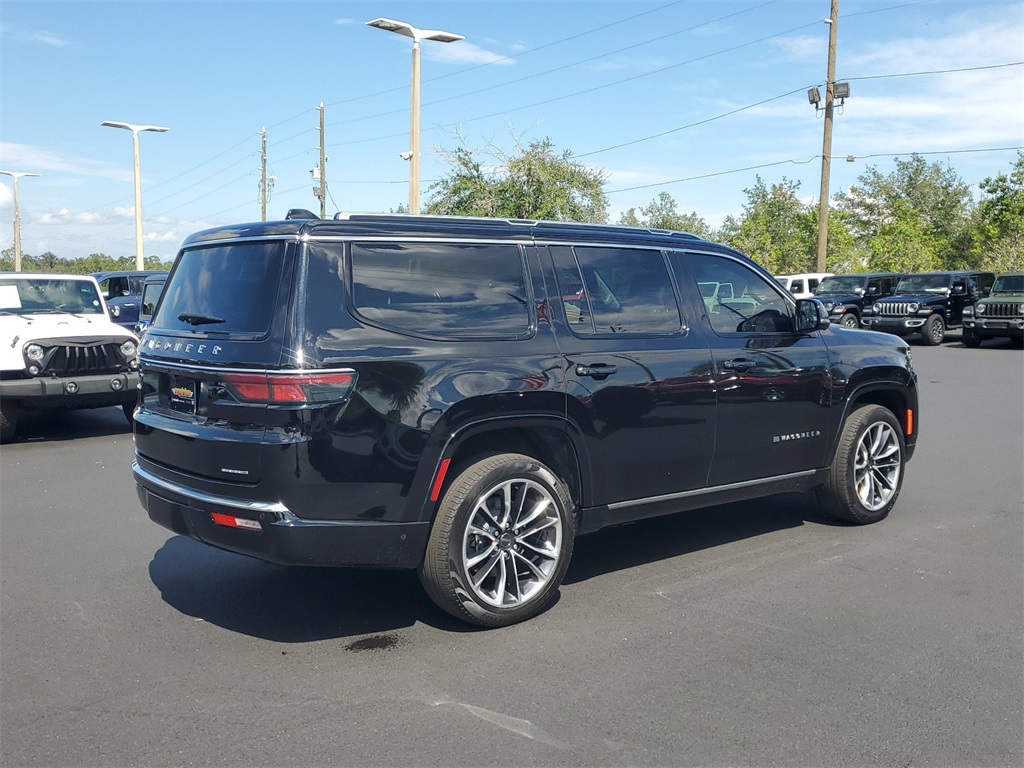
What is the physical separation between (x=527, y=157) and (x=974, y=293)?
1313 centimetres

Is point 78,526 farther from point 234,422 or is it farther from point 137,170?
point 137,170

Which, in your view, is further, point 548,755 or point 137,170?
point 137,170

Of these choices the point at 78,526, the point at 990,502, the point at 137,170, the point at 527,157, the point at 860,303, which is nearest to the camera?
the point at 78,526

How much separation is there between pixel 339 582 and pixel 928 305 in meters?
23.7

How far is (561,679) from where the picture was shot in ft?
13.1

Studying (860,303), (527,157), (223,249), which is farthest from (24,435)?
(860,303)

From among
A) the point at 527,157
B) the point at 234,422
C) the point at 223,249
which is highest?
the point at 527,157

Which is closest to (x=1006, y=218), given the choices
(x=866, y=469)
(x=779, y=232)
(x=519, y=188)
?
(x=779, y=232)

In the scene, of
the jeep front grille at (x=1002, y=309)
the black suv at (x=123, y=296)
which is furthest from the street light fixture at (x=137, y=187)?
the jeep front grille at (x=1002, y=309)

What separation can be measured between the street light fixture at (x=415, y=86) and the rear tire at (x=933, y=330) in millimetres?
14221

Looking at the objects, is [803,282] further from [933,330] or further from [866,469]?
[866,469]

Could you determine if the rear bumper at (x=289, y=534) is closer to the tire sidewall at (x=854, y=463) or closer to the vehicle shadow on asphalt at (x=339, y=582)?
the vehicle shadow on asphalt at (x=339, y=582)

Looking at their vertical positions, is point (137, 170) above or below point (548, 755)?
above

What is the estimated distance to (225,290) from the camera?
4.57 meters
